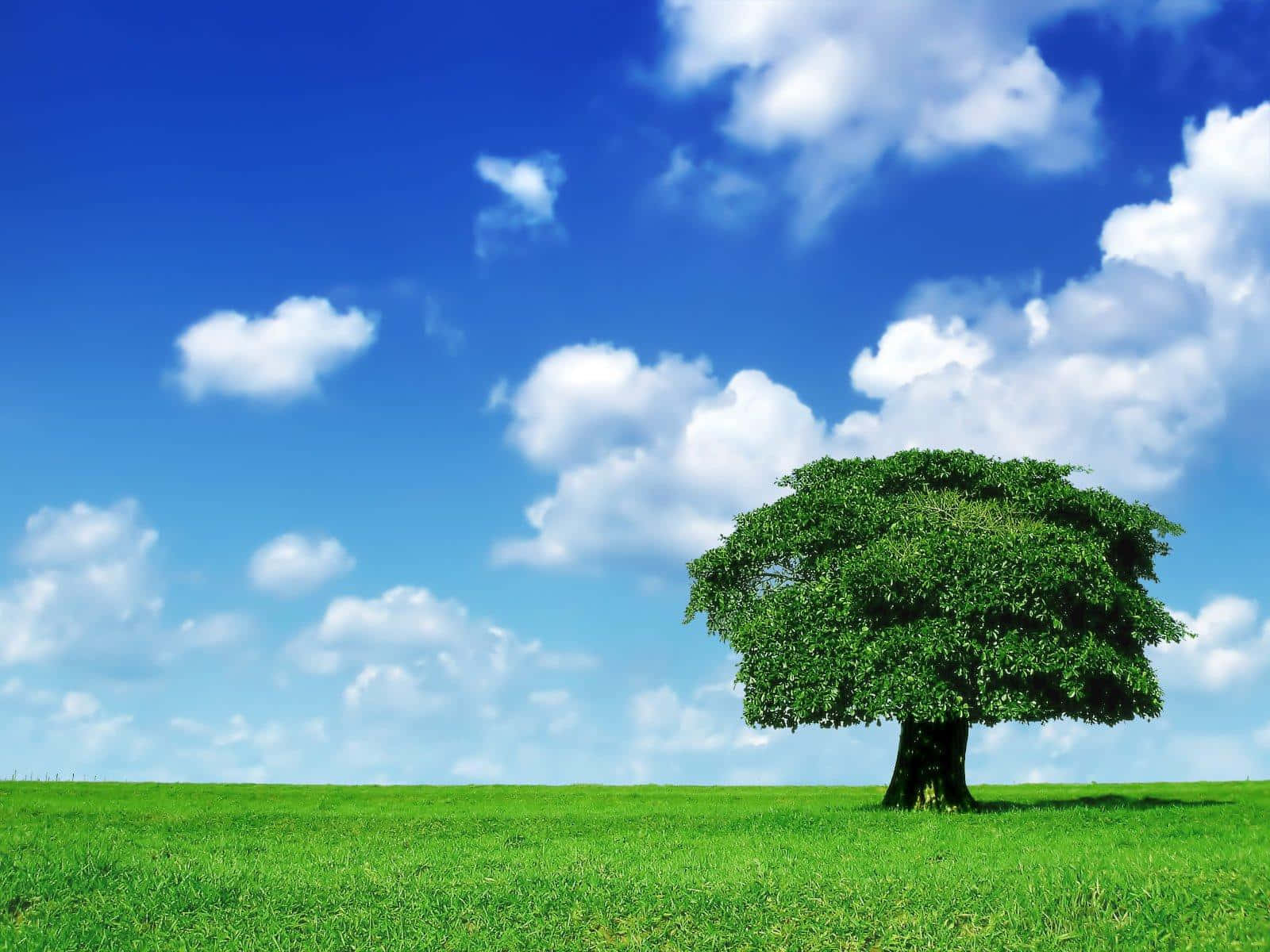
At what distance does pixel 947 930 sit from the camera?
49.0 ft

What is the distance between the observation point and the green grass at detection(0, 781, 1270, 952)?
15.0 metres

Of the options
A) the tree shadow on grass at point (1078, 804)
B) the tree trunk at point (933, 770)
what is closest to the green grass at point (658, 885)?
the tree shadow on grass at point (1078, 804)

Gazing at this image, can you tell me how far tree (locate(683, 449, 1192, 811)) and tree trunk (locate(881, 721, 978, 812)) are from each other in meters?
0.06

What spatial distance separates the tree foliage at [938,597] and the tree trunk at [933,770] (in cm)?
188

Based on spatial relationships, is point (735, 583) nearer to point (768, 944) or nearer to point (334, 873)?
point (334, 873)

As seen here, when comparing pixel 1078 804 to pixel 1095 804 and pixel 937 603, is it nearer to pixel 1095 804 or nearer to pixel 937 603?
pixel 1095 804

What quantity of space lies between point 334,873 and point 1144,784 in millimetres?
55164

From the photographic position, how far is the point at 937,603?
32750mm

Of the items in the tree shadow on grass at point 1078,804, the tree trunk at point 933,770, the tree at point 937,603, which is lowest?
the tree shadow on grass at point 1078,804

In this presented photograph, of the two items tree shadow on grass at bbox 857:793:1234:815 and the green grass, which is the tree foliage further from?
the green grass

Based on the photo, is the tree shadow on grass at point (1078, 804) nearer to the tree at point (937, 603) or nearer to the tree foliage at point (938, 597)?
the tree at point (937, 603)

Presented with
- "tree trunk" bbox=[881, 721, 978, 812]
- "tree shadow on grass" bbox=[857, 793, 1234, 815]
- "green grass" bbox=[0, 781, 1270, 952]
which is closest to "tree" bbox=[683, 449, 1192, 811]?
"tree trunk" bbox=[881, 721, 978, 812]

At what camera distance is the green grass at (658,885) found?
15.0 meters

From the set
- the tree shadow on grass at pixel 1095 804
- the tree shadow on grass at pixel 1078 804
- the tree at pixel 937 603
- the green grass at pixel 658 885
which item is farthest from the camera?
the tree shadow on grass at pixel 1095 804
